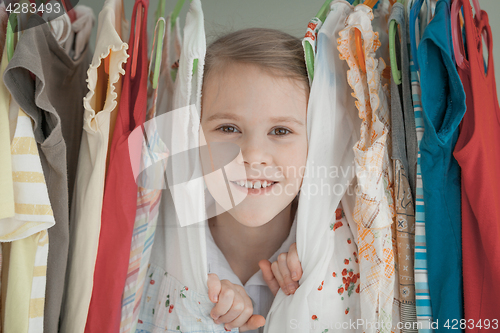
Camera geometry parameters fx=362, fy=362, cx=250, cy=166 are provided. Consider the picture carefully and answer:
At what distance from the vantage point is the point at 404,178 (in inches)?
28.9

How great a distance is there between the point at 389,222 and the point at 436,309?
0.17m

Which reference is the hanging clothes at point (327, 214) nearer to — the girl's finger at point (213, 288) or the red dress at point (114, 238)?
the girl's finger at point (213, 288)

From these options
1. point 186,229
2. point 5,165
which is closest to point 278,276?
point 186,229

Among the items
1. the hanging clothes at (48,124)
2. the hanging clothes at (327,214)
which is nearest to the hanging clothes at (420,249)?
the hanging clothes at (327,214)

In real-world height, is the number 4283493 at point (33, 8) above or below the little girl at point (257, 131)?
above

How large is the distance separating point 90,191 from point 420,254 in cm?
63

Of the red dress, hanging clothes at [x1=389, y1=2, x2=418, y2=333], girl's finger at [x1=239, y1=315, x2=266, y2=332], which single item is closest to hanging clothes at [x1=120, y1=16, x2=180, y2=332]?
the red dress

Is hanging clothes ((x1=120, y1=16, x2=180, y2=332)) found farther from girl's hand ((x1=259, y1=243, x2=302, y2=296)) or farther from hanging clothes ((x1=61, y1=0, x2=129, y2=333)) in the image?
girl's hand ((x1=259, y1=243, x2=302, y2=296))

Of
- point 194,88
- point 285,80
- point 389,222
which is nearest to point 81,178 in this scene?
point 194,88

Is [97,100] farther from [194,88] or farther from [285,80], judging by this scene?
[285,80]

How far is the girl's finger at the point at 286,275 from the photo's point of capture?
78 cm

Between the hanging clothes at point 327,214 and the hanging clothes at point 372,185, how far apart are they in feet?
0.16

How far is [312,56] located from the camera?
2.55 ft

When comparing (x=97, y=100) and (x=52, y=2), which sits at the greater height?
(x=52, y=2)
